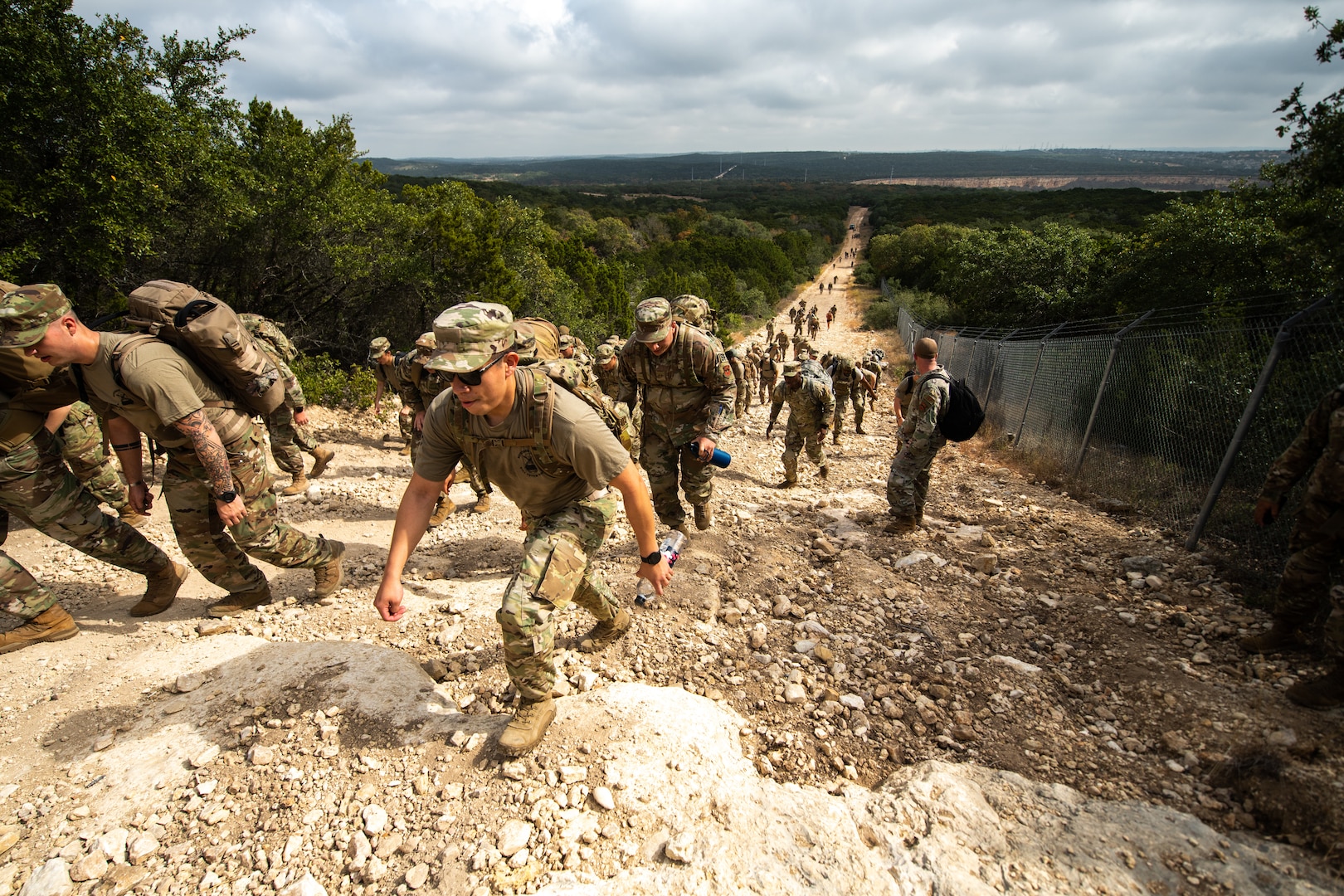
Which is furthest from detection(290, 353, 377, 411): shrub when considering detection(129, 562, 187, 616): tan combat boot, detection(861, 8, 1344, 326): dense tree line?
detection(861, 8, 1344, 326): dense tree line

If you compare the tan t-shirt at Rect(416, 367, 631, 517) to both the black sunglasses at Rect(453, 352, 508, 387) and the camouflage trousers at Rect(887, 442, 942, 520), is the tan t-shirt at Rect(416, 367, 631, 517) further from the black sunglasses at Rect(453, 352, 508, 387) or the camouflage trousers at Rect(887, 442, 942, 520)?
the camouflage trousers at Rect(887, 442, 942, 520)

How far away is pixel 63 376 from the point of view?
2.99 m

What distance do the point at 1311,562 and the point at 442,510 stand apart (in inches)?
217

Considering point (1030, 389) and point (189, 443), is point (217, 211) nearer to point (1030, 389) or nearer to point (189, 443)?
point (189, 443)

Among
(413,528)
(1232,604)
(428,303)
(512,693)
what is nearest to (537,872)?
(512,693)

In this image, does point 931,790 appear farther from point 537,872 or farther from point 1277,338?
point 1277,338

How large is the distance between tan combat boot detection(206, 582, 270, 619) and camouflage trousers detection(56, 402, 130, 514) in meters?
1.50

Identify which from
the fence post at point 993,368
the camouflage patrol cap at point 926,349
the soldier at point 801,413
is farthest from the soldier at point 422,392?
the fence post at point 993,368

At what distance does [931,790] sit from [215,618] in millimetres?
3771

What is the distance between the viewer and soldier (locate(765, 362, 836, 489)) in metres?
6.36

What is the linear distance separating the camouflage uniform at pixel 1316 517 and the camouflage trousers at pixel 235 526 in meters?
5.16

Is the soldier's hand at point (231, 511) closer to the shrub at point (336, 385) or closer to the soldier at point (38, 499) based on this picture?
the soldier at point (38, 499)

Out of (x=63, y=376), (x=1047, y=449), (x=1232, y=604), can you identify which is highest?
(x=63, y=376)

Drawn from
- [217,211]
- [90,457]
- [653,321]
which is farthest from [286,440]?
[653,321]
